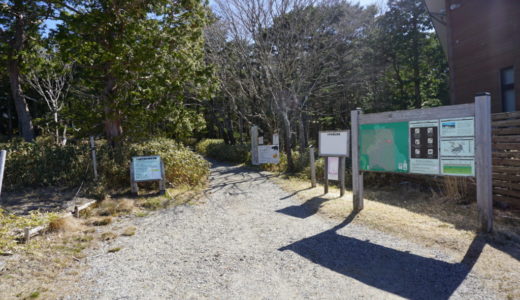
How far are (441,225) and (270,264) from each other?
3.19 meters

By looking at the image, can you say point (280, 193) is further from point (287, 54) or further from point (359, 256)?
point (287, 54)

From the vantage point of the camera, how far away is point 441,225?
5547 mm

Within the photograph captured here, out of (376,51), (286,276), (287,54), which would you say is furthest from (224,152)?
(286,276)

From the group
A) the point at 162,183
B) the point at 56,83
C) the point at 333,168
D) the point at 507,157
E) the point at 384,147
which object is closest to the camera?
the point at 384,147

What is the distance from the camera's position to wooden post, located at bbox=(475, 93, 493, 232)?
4.85 metres

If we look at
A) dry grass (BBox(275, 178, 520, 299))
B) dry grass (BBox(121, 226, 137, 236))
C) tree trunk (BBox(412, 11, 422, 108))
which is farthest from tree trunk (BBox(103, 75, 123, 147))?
tree trunk (BBox(412, 11, 422, 108))

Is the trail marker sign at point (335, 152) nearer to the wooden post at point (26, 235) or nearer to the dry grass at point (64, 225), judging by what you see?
the dry grass at point (64, 225)

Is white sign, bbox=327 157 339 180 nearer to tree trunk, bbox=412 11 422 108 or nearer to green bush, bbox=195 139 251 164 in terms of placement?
green bush, bbox=195 139 251 164

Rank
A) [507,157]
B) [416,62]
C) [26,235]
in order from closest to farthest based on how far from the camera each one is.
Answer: [26,235] → [507,157] → [416,62]

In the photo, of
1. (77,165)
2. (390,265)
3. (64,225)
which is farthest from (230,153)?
(390,265)

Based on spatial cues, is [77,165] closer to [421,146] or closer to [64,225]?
[64,225]

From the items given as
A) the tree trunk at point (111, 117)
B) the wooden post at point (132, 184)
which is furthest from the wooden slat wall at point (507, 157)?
the tree trunk at point (111, 117)

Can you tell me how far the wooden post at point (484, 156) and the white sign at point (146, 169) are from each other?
23.1 ft

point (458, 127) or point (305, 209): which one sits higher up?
point (458, 127)
